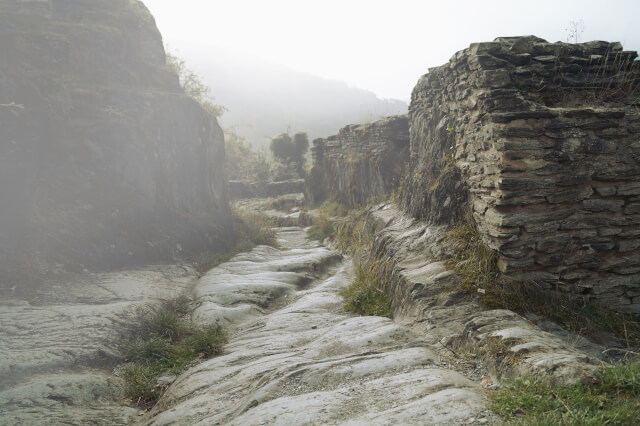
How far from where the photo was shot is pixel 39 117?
30.9 ft

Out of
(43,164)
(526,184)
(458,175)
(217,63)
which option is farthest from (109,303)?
(217,63)

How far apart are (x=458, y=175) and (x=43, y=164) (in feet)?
29.7

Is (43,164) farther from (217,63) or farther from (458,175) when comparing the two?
(217,63)

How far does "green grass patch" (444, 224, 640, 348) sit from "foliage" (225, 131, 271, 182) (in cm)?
2524

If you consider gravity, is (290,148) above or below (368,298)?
above

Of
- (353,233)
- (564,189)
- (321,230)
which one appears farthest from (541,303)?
(321,230)

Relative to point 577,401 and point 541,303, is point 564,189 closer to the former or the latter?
point 541,303

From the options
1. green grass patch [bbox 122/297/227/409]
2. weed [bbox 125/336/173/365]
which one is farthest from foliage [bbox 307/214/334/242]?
weed [bbox 125/336/173/365]

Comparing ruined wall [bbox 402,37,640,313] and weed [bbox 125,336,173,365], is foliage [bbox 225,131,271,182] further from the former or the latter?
ruined wall [bbox 402,37,640,313]

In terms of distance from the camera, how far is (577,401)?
7.70ft

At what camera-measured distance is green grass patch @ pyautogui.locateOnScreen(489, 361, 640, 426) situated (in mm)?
2168

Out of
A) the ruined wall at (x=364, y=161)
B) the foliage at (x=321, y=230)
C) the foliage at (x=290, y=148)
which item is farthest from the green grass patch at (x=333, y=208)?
→ the foliage at (x=290, y=148)

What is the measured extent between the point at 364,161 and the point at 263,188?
1362 cm

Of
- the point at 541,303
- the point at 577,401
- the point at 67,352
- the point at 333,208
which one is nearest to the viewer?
the point at 577,401
